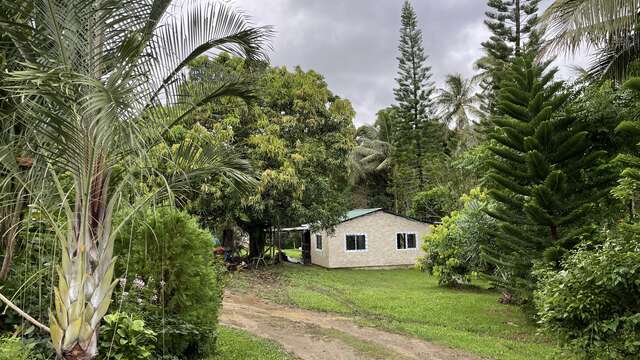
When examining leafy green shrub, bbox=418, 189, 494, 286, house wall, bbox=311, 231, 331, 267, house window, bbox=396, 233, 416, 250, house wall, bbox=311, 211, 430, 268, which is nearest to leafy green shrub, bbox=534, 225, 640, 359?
leafy green shrub, bbox=418, 189, 494, 286

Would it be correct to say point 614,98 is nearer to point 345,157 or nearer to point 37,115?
point 37,115

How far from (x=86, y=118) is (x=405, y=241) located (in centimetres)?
2212

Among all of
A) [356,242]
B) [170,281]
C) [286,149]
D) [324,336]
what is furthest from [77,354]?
[356,242]

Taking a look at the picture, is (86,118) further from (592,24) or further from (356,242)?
(356,242)

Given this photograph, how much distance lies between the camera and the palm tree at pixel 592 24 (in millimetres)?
6988

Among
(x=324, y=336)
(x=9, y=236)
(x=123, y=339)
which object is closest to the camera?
(x=123, y=339)

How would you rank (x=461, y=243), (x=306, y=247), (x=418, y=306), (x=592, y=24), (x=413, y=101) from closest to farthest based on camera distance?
(x=592, y=24) → (x=418, y=306) → (x=461, y=243) → (x=306, y=247) → (x=413, y=101)

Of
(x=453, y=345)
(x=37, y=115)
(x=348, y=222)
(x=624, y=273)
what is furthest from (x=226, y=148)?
(x=348, y=222)

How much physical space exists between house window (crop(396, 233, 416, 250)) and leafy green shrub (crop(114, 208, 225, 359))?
18804 millimetres

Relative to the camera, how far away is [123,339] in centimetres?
451

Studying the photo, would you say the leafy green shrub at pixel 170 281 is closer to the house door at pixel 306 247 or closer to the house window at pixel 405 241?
the house window at pixel 405 241

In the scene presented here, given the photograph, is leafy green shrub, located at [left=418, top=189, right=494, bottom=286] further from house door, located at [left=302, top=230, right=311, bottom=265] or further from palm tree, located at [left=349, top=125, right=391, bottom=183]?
palm tree, located at [left=349, top=125, right=391, bottom=183]

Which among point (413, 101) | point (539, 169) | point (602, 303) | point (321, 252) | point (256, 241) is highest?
point (413, 101)

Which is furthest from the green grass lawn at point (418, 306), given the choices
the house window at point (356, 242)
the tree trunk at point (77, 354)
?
the tree trunk at point (77, 354)
